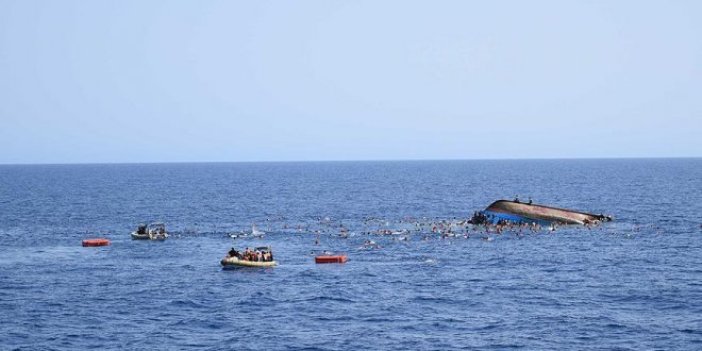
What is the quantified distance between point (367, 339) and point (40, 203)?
142 meters

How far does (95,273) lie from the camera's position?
84.4m

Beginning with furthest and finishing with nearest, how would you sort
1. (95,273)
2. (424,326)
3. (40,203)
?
(40,203), (95,273), (424,326)

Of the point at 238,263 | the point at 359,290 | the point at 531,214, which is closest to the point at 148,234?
the point at 238,263

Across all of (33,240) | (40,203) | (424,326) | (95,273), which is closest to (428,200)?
(40,203)

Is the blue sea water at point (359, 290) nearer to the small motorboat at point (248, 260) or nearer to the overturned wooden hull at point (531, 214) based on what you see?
the small motorboat at point (248, 260)

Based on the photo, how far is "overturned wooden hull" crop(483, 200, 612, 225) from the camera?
407ft

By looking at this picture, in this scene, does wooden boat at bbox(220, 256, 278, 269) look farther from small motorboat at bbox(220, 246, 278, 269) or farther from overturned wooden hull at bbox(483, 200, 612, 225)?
overturned wooden hull at bbox(483, 200, 612, 225)

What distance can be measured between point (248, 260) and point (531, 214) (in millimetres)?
51080

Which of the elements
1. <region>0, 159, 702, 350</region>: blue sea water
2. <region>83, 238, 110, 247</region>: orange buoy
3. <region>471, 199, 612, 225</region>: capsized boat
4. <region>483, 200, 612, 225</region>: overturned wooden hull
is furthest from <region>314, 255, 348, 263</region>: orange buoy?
<region>483, 200, 612, 225</region>: overturned wooden hull

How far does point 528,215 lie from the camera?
12412 cm

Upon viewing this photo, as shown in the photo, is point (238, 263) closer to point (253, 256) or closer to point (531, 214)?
point (253, 256)

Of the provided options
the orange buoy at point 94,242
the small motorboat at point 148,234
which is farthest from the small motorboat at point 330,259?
the orange buoy at point 94,242

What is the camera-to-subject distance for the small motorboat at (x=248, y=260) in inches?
3388

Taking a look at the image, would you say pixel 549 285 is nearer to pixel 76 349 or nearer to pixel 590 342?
pixel 590 342
